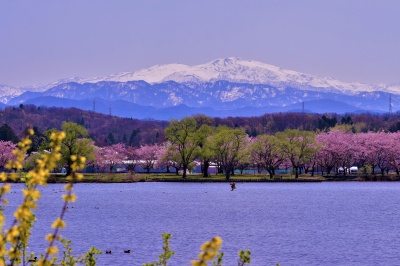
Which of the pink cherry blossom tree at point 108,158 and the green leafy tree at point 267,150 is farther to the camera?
the pink cherry blossom tree at point 108,158

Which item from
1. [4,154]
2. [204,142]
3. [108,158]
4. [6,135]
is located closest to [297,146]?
[204,142]

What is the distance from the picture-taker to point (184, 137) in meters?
120

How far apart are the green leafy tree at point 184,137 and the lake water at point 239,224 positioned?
896 inches

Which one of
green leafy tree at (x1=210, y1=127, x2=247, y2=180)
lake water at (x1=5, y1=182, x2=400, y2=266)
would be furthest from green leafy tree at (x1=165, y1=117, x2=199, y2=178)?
lake water at (x1=5, y1=182, x2=400, y2=266)

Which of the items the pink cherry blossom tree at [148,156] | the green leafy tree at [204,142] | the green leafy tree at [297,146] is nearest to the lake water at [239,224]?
the green leafy tree at [204,142]

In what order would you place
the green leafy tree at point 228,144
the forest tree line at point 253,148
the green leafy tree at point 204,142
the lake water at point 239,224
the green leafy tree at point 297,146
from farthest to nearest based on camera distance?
the green leafy tree at point 297,146, the green leafy tree at point 204,142, the forest tree line at point 253,148, the green leafy tree at point 228,144, the lake water at point 239,224

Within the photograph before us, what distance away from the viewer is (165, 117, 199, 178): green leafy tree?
393 ft

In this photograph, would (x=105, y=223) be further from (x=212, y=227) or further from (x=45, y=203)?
(x=45, y=203)

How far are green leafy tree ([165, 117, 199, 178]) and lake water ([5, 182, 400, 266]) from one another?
74.6 ft

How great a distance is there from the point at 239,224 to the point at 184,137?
64993 millimetres

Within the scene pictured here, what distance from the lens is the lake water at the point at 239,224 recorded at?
38.8 meters

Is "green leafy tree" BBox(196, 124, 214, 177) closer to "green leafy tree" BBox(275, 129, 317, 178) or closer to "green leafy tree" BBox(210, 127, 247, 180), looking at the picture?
"green leafy tree" BBox(210, 127, 247, 180)

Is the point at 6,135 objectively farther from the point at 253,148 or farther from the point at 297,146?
the point at 297,146

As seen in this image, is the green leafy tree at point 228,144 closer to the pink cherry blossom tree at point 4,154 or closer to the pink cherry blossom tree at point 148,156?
the pink cherry blossom tree at point 4,154
